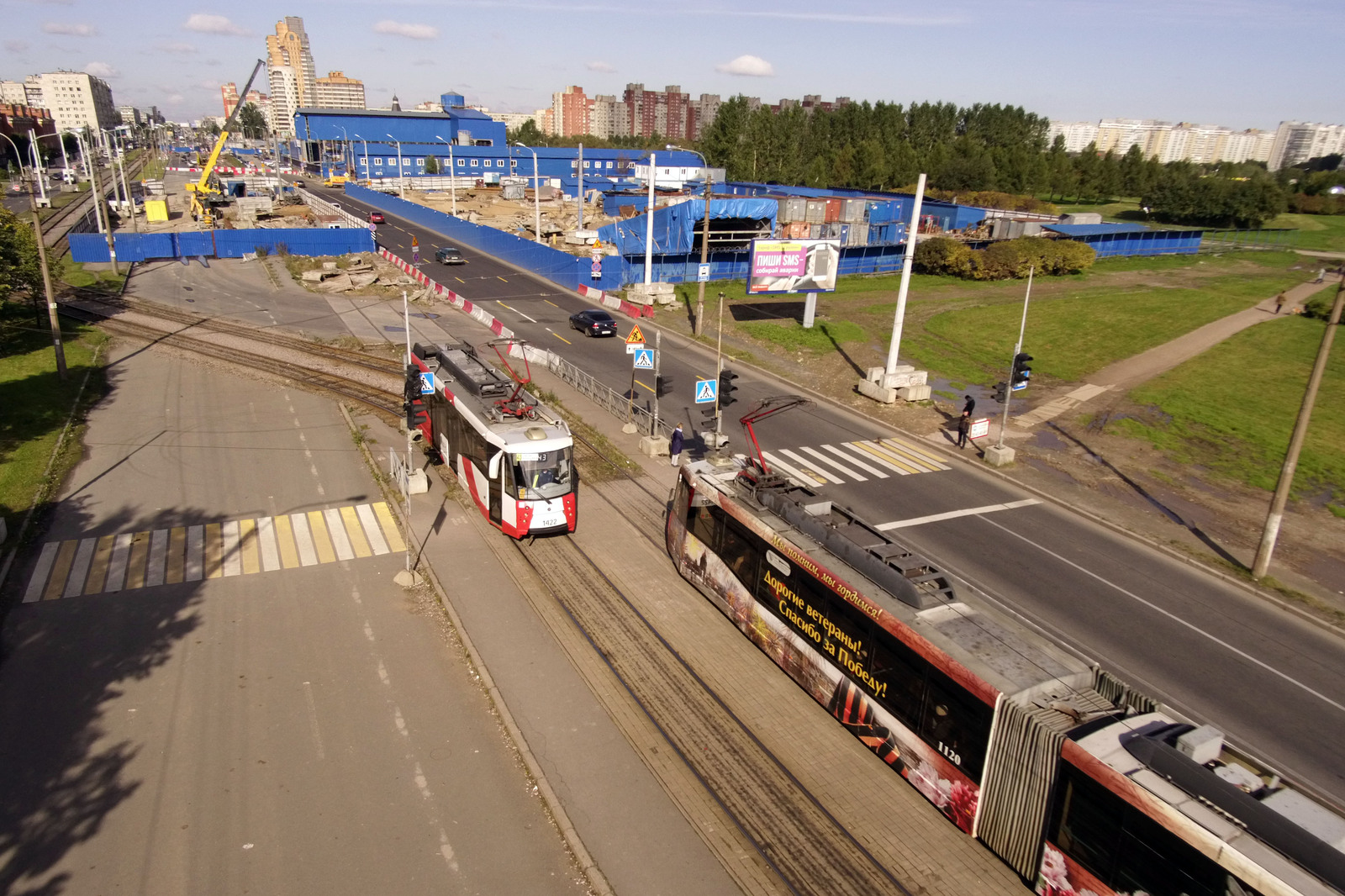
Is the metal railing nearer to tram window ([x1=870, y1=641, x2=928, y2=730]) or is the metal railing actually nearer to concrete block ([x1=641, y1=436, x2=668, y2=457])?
concrete block ([x1=641, y1=436, x2=668, y2=457])

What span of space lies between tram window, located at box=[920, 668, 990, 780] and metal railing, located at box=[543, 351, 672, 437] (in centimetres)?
1696

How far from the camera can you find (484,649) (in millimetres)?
15672

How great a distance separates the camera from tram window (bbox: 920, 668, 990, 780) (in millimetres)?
10227

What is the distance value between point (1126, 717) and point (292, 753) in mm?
12673

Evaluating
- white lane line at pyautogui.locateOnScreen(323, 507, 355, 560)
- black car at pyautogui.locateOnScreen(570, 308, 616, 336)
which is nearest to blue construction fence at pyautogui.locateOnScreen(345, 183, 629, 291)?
black car at pyautogui.locateOnScreen(570, 308, 616, 336)

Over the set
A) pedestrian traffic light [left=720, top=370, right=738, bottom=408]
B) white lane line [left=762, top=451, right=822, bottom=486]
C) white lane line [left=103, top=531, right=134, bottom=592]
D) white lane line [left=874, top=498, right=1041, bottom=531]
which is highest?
pedestrian traffic light [left=720, top=370, right=738, bottom=408]

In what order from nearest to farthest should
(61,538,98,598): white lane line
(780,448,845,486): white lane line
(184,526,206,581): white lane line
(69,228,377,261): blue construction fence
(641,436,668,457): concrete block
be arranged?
1. (61,538,98,598): white lane line
2. (184,526,206,581): white lane line
3. (780,448,845,486): white lane line
4. (641,436,668,457): concrete block
5. (69,228,377,261): blue construction fence

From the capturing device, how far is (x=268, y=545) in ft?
65.3

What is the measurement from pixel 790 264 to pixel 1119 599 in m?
26.5

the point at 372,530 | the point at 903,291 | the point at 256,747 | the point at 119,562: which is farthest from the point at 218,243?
the point at 256,747

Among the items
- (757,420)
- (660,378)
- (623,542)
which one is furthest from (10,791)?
(660,378)

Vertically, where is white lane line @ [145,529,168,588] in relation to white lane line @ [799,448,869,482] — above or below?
below

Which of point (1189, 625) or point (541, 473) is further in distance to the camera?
point (541, 473)

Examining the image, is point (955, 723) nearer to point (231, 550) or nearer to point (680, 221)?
point (231, 550)
